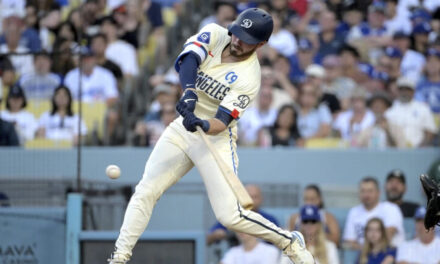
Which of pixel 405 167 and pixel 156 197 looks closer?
pixel 156 197

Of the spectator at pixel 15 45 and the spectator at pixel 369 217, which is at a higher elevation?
the spectator at pixel 15 45

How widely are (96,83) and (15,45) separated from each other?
1549 millimetres

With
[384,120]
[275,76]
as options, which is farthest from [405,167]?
[275,76]

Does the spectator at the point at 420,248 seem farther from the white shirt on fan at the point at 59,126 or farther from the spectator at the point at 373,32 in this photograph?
the spectator at the point at 373,32

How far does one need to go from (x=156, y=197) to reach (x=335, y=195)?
4912mm

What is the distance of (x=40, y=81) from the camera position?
10.8m

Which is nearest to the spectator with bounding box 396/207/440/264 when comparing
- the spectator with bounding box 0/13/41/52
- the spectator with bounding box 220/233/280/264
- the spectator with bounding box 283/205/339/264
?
the spectator with bounding box 283/205/339/264

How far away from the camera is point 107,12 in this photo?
48.0 feet

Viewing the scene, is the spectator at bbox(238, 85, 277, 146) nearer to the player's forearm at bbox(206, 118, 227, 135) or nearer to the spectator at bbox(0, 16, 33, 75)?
the spectator at bbox(0, 16, 33, 75)

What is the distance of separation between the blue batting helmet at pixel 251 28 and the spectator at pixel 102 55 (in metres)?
6.25

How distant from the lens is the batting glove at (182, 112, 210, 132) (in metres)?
6.93

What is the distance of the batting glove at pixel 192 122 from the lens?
6.93m

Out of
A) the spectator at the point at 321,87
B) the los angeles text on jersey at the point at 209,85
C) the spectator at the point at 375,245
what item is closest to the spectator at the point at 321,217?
the spectator at the point at 375,245

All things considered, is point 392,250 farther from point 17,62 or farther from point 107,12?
point 107,12
